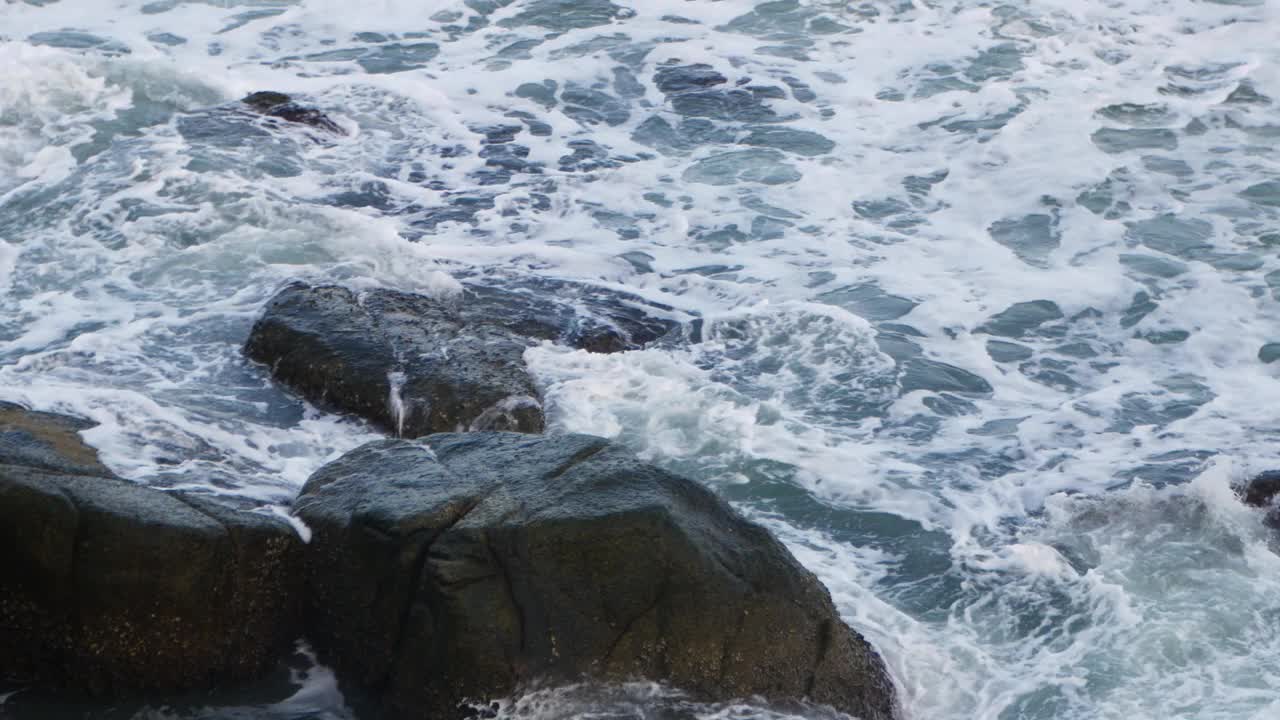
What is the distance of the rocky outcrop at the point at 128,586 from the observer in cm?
528

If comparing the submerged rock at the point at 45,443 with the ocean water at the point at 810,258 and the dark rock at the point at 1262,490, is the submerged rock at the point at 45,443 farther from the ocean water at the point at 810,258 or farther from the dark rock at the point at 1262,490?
the dark rock at the point at 1262,490

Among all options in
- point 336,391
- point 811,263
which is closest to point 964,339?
point 811,263

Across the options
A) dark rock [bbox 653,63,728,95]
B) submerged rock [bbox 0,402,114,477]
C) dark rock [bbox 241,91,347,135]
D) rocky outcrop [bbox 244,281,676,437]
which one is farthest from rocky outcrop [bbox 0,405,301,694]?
dark rock [bbox 653,63,728,95]

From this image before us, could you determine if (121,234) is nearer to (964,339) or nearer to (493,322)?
(493,322)

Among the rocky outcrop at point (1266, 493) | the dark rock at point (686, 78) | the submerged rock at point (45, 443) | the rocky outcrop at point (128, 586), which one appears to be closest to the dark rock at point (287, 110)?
the dark rock at point (686, 78)

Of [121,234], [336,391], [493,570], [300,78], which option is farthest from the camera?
[300,78]

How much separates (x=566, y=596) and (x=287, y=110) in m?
8.39

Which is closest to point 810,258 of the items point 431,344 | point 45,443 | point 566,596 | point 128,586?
point 431,344

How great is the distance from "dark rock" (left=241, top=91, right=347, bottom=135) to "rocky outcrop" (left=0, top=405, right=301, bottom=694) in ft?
23.6

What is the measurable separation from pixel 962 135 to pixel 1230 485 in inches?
235

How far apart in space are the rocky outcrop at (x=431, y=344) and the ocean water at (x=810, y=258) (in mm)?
218

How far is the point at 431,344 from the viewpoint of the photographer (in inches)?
319

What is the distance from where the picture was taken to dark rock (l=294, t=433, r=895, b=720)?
5.23 m

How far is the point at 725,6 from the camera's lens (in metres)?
16.0
